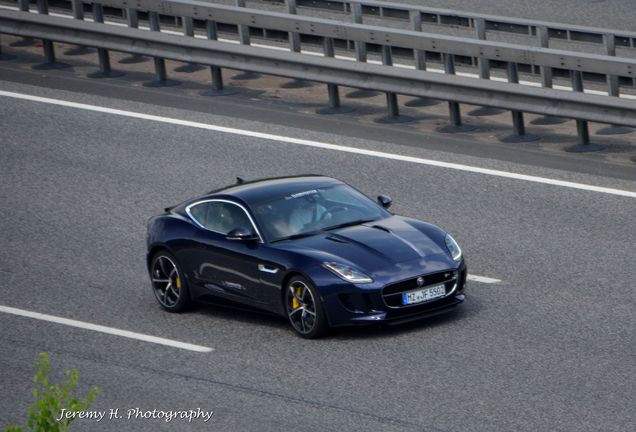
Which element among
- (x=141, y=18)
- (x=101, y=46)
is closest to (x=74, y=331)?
(x=101, y=46)

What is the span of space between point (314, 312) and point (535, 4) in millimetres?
13053

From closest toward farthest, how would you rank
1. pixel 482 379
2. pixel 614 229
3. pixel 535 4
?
pixel 482 379 < pixel 614 229 < pixel 535 4

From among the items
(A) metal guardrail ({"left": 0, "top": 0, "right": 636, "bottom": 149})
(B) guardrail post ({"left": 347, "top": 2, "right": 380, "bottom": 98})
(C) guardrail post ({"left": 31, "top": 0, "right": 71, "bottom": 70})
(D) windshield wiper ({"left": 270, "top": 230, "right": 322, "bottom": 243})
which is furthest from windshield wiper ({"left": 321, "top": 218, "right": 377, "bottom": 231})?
(C) guardrail post ({"left": 31, "top": 0, "right": 71, "bottom": 70})

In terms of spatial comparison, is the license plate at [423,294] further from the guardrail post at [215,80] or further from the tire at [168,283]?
the guardrail post at [215,80]

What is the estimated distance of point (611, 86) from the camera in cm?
1727

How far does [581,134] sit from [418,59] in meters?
2.64

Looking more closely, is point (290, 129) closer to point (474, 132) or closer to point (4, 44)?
point (474, 132)

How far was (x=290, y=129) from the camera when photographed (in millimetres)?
19328

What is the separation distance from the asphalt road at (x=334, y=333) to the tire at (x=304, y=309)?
6.1 inches

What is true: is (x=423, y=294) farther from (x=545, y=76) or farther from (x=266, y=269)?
(x=545, y=76)

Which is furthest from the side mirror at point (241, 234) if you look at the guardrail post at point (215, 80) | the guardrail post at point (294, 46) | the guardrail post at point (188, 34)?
the guardrail post at point (188, 34)

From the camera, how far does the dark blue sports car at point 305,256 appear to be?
40.9 ft

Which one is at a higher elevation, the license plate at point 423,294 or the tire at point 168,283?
the license plate at point 423,294

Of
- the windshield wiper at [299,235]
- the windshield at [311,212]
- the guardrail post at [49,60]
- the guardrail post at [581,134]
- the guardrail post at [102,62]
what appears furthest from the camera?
the guardrail post at [49,60]
